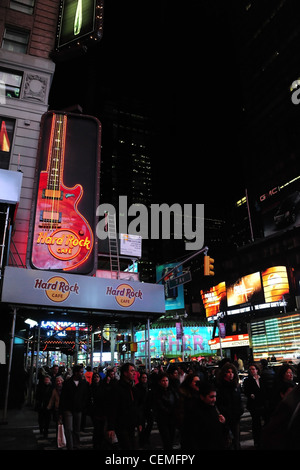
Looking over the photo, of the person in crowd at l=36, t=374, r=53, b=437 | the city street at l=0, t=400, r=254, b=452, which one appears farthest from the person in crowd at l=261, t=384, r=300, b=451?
the person in crowd at l=36, t=374, r=53, b=437

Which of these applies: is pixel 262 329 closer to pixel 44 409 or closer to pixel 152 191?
pixel 44 409

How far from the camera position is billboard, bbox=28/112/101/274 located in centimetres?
1938

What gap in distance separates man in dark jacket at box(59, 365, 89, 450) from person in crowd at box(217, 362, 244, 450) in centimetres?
353

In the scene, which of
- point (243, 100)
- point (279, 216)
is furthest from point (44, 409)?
point (243, 100)

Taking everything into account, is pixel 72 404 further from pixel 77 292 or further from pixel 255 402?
pixel 77 292

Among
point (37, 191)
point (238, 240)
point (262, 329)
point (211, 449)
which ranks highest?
point (238, 240)

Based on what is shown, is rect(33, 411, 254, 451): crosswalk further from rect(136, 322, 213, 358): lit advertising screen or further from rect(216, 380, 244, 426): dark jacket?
rect(136, 322, 213, 358): lit advertising screen

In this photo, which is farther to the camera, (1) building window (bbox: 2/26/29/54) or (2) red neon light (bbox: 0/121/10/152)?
(1) building window (bbox: 2/26/29/54)

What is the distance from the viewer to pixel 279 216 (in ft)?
184

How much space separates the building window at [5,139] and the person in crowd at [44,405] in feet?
44.3

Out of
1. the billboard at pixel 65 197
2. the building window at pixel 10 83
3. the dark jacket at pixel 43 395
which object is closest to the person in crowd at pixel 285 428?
the dark jacket at pixel 43 395

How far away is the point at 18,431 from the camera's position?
11.0 meters
